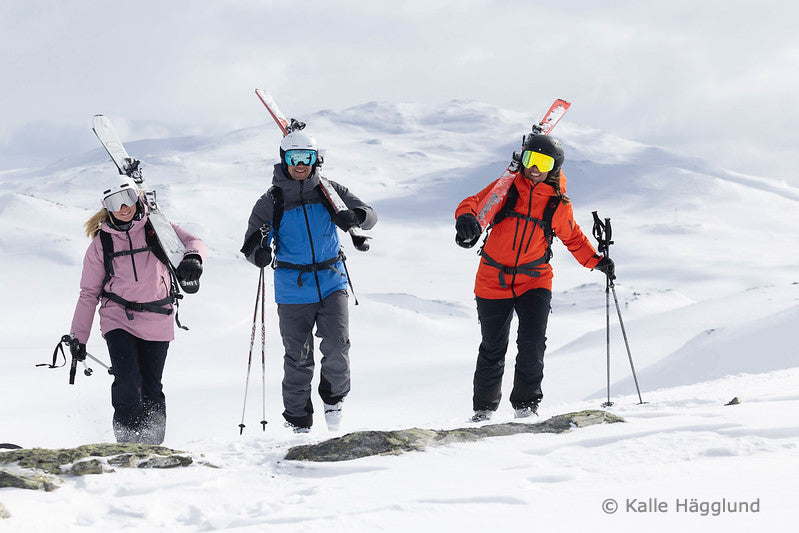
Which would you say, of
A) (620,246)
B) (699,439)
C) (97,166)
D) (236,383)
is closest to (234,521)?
(699,439)

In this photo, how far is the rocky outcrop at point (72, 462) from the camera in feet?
12.2

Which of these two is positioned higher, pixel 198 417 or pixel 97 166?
pixel 97 166

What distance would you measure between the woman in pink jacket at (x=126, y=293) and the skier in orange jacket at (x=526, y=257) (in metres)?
2.42

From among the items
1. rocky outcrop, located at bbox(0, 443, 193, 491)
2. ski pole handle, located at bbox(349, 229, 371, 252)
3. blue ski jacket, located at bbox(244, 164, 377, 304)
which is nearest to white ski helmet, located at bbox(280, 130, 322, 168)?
blue ski jacket, located at bbox(244, 164, 377, 304)

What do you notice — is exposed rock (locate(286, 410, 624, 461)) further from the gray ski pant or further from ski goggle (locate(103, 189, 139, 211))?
ski goggle (locate(103, 189, 139, 211))

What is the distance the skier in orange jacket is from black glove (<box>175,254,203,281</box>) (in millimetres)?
2123

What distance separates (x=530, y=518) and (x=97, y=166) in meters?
194

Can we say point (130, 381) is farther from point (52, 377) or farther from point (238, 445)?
point (52, 377)

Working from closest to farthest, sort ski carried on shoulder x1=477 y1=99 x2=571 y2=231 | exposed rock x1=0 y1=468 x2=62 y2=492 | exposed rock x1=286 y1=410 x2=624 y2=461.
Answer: exposed rock x1=0 y1=468 x2=62 y2=492 < exposed rock x1=286 y1=410 x2=624 y2=461 < ski carried on shoulder x1=477 y1=99 x2=571 y2=231

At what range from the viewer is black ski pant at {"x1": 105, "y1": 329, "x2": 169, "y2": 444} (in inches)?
230

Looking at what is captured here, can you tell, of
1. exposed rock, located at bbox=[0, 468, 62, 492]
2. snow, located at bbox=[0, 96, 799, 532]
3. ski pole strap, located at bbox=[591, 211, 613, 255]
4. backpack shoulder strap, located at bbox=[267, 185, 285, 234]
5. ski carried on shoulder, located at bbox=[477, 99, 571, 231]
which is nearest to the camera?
snow, located at bbox=[0, 96, 799, 532]

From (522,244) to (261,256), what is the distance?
2.14 metres

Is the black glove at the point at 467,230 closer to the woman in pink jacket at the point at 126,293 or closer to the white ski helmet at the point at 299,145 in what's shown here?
the white ski helmet at the point at 299,145

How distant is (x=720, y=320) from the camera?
16141 mm
